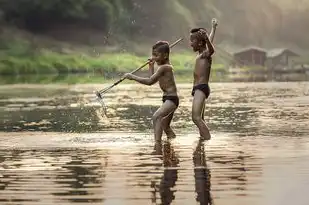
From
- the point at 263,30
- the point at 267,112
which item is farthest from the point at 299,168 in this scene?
the point at 263,30

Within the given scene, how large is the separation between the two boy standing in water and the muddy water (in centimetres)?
38

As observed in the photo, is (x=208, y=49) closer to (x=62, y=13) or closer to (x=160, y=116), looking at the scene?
(x=160, y=116)

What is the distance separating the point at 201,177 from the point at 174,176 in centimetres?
31

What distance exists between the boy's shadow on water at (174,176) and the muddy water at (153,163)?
0.03 ft

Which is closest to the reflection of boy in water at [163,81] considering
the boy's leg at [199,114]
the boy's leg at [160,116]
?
the boy's leg at [160,116]

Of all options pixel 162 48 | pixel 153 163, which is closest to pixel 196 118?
pixel 162 48

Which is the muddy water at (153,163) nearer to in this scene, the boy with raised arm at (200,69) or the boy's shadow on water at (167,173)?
the boy's shadow on water at (167,173)

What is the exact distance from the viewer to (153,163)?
10.0 m

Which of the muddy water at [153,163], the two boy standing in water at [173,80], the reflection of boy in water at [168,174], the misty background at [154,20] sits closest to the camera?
the reflection of boy in water at [168,174]

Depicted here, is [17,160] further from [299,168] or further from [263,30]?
[263,30]

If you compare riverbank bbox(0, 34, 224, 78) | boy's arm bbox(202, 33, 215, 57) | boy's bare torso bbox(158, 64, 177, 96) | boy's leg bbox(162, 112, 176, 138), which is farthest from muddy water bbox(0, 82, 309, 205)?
riverbank bbox(0, 34, 224, 78)

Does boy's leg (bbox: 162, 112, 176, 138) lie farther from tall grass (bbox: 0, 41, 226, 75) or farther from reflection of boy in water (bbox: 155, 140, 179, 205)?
tall grass (bbox: 0, 41, 226, 75)

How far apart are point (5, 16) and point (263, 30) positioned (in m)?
64.4

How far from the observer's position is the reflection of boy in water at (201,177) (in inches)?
291
